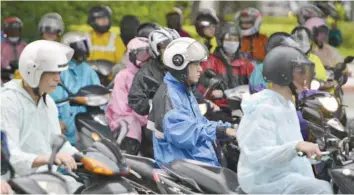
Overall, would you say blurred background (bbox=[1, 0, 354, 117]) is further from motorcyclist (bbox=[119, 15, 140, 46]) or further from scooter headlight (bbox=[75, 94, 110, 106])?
scooter headlight (bbox=[75, 94, 110, 106])

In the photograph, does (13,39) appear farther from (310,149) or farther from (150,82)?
(310,149)

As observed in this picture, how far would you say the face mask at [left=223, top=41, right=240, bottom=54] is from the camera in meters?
14.2

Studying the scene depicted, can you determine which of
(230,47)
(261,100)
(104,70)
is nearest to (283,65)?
(261,100)

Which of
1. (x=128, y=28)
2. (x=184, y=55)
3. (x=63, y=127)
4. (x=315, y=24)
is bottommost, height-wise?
(x=63, y=127)

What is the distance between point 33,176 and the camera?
7.97 metres

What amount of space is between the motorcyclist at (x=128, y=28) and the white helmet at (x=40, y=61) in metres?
7.76

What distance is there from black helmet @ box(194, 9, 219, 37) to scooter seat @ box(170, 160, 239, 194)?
7.27 meters

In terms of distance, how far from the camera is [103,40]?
53.6 ft

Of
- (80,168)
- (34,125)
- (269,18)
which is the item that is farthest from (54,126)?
(269,18)

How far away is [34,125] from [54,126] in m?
0.21

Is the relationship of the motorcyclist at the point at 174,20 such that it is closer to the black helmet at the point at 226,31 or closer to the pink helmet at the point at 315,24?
the pink helmet at the point at 315,24

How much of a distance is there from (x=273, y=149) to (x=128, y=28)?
8679 mm

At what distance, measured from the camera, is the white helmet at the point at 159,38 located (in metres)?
12.2

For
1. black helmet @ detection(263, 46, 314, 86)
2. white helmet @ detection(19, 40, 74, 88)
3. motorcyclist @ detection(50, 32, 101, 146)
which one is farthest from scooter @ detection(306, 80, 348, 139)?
white helmet @ detection(19, 40, 74, 88)
